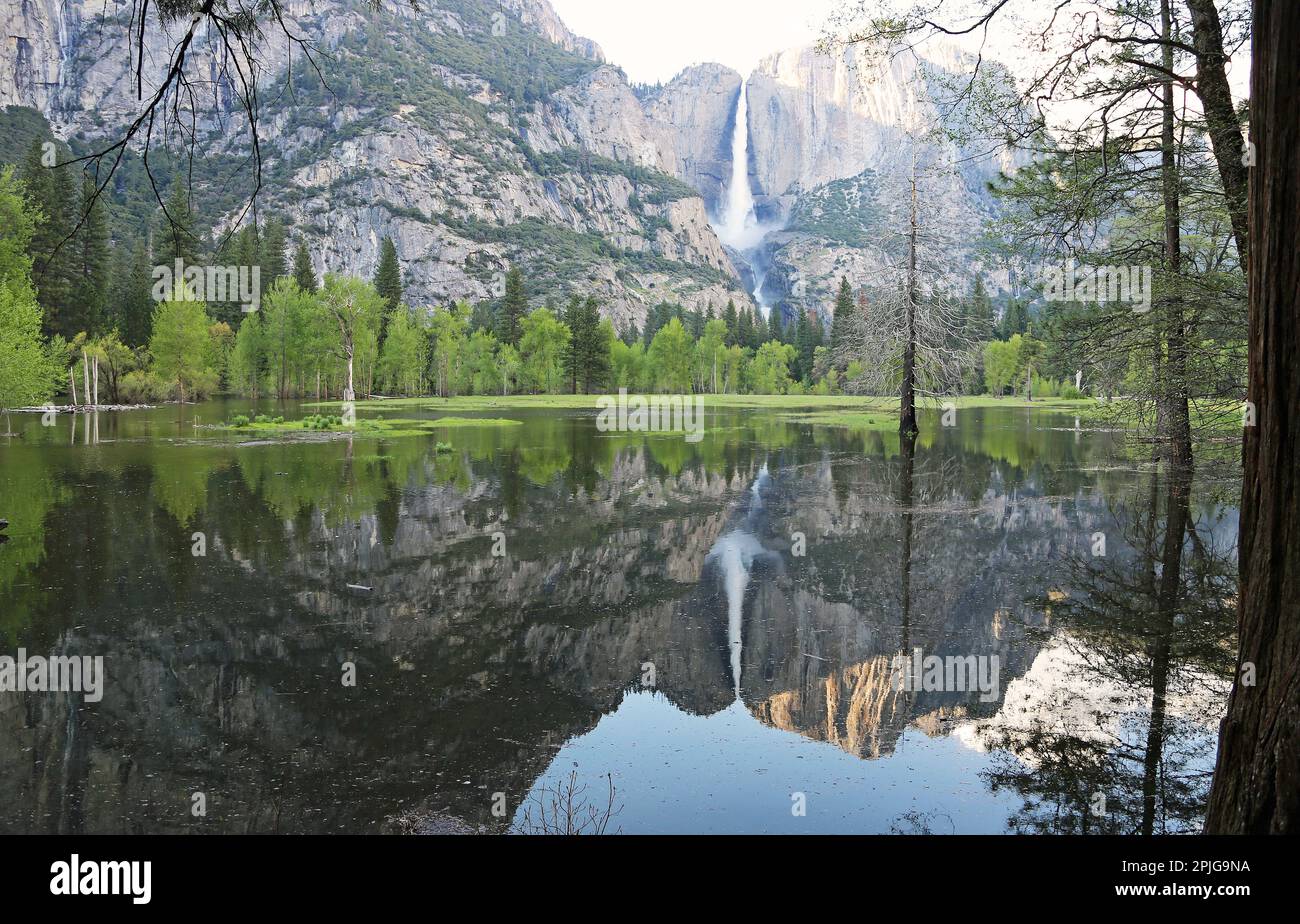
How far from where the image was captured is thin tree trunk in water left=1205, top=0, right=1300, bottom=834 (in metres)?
3.24

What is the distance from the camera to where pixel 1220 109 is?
11070mm

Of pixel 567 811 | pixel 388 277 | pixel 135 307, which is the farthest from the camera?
pixel 388 277

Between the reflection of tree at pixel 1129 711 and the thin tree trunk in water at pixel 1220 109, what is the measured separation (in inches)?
177

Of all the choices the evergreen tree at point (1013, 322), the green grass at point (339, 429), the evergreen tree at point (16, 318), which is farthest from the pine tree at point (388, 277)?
the evergreen tree at point (1013, 322)

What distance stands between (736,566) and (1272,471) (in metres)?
8.90

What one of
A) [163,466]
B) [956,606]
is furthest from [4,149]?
[956,606]

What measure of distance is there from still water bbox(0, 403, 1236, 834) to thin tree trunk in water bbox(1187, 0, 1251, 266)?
5.05 metres

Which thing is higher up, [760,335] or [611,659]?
[760,335]

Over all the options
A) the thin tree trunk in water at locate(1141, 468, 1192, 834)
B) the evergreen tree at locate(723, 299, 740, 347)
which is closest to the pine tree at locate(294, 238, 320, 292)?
the evergreen tree at locate(723, 299, 740, 347)

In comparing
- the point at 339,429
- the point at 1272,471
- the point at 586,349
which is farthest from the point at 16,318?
the point at 586,349

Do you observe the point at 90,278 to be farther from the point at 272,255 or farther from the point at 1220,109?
the point at 1220,109

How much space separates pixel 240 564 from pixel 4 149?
147 m

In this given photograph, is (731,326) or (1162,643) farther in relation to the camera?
(731,326)
